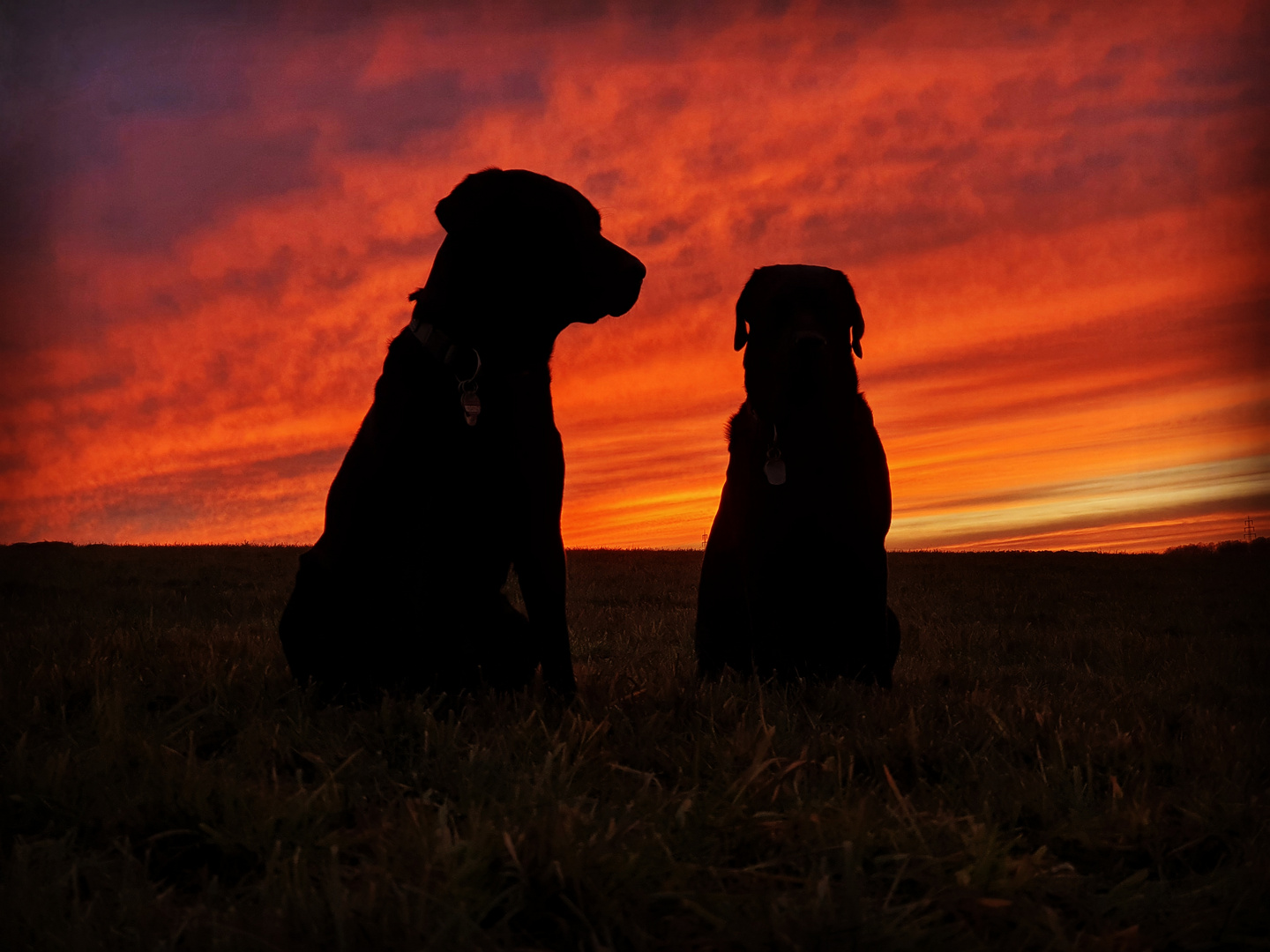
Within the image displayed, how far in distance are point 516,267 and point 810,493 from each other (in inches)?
72.5

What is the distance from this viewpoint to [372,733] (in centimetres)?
305

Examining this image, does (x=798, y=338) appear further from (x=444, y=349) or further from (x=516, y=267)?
(x=444, y=349)

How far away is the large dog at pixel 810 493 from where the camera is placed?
4.46 metres

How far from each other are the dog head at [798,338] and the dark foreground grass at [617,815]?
57.2 inches

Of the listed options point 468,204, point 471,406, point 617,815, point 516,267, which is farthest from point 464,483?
point 617,815

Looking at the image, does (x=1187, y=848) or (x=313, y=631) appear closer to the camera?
(x=1187, y=848)

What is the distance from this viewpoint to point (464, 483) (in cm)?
344

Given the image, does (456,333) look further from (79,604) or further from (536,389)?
(79,604)

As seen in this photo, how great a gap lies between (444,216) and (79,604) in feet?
25.0

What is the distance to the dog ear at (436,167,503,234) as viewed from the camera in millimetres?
3525

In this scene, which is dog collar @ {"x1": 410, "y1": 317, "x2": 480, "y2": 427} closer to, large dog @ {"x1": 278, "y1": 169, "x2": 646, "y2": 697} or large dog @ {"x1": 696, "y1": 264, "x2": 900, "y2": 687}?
large dog @ {"x1": 278, "y1": 169, "x2": 646, "y2": 697}

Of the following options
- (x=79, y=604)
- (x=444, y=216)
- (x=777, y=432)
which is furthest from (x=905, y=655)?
(x=79, y=604)

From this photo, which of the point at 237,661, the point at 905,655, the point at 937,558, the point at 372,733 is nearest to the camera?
the point at 372,733

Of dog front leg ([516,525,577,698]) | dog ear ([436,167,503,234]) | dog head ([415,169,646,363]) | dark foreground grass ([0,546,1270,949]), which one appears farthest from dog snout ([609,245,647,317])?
dark foreground grass ([0,546,1270,949])
